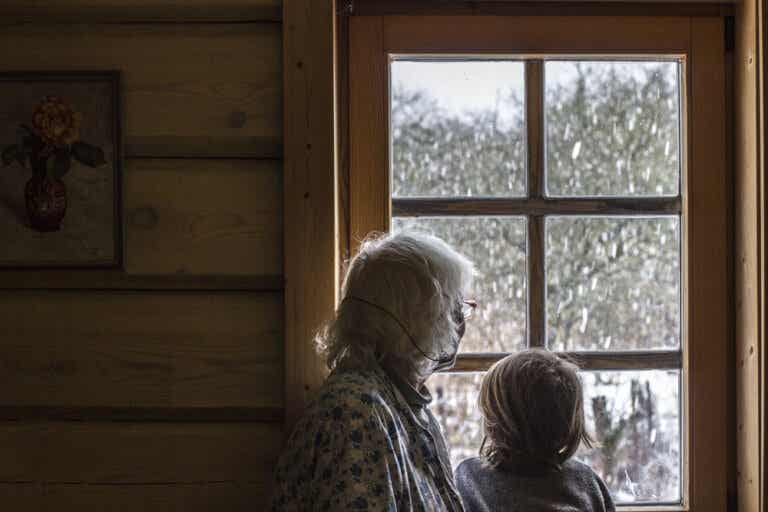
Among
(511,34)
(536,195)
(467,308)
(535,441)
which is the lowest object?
(535,441)

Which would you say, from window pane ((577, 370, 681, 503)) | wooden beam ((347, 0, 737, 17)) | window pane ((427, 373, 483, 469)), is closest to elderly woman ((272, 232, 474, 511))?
window pane ((427, 373, 483, 469))

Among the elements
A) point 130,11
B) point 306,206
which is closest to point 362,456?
point 306,206

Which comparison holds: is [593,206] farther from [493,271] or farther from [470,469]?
[470,469]

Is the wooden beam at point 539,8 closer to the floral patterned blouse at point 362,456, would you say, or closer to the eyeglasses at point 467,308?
the eyeglasses at point 467,308

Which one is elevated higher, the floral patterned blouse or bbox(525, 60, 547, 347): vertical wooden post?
bbox(525, 60, 547, 347): vertical wooden post

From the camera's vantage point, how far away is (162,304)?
5.66 ft

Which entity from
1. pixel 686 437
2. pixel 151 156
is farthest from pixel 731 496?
pixel 151 156

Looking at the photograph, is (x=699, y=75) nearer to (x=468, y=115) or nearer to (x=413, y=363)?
(x=468, y=115)

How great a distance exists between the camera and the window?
1.90 metres

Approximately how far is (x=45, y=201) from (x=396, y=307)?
0.73 meters

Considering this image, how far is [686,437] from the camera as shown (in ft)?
6.33

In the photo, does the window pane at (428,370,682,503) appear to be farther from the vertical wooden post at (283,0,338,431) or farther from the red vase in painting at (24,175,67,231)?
the red vase in painting at (24,175,67,231)

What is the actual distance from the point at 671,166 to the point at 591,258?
0.28 m

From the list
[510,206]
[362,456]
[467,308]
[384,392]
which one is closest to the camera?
[362,456]
